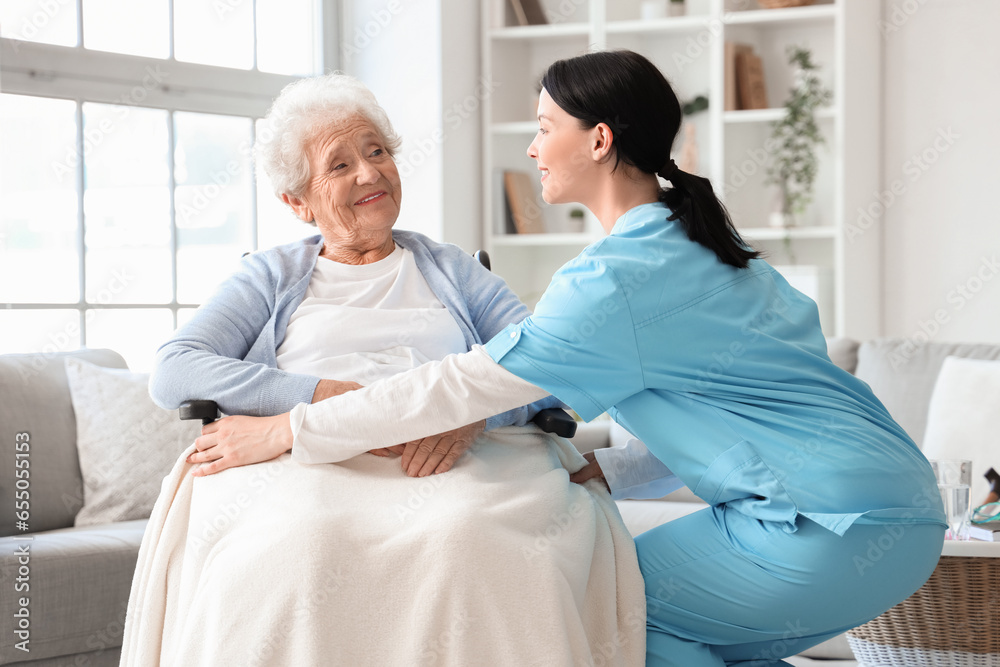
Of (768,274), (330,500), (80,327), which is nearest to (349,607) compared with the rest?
(330,500)

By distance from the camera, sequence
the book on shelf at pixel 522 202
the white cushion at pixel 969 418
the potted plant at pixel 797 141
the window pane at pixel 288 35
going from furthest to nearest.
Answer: the book on shelf at pixel 522 202 < the potted plant at pixel 797 141 < the window pane at pixel 288 35 < the white cushion at pixel 969 418

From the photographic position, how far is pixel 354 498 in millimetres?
1532

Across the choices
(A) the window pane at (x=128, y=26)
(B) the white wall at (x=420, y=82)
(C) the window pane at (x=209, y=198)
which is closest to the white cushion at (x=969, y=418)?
(B) the white wall at (x=420, y=82)

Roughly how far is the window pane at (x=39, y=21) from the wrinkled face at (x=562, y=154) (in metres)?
2.33

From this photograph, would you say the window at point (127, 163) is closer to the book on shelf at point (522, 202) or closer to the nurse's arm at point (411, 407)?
the book on shelf at point (522, 202)

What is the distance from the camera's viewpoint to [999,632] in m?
1.89

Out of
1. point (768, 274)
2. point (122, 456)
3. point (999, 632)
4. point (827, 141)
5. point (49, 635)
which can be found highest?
point (827, 141)

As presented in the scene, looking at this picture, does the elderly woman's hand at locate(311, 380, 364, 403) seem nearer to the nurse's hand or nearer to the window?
the nurse's hand

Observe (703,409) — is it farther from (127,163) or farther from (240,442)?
(127,163)

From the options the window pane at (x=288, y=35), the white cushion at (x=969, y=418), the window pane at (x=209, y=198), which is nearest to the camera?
the white cushion at (x=969, y=418)

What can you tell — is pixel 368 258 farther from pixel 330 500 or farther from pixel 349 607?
pixel 349 607

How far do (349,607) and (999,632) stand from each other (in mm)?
1284

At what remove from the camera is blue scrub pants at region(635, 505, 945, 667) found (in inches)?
56.2

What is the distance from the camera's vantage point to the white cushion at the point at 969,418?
2.71m
